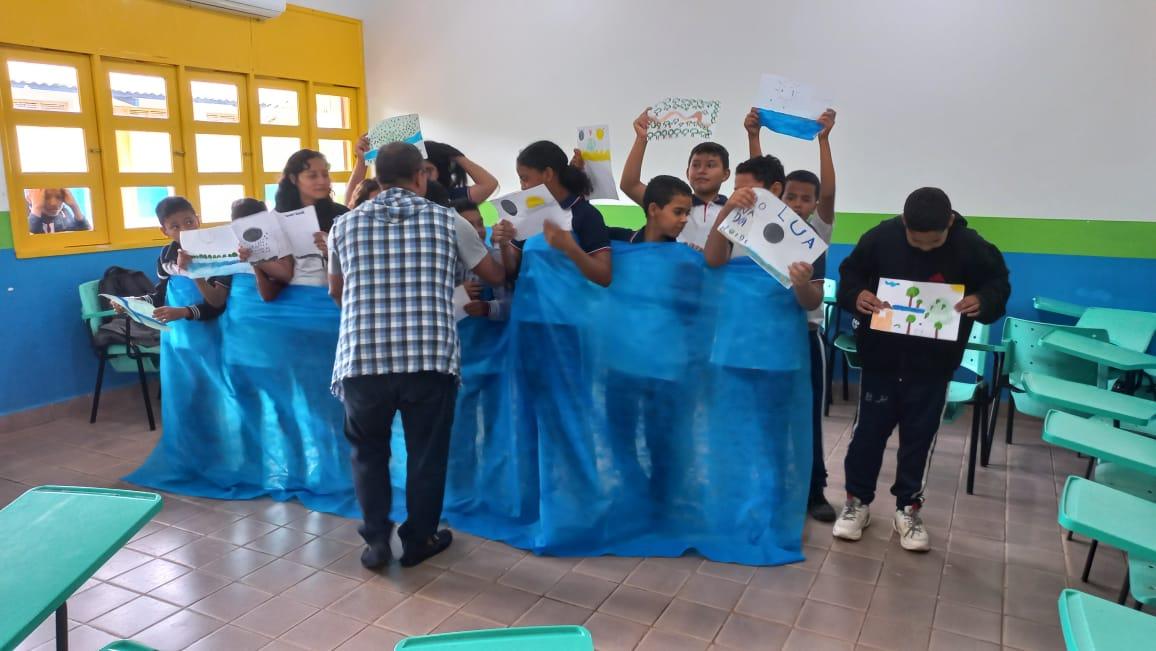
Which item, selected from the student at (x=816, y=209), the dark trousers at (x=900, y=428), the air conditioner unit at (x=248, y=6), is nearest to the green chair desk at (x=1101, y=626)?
the dark trousers at (x=900, y=428)

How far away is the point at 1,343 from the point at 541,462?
3677 millimetres

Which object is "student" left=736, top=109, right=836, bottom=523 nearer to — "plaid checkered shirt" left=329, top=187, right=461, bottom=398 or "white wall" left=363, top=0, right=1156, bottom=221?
"plaid checkered shirt" left=329, top=187, right=461, bottom=398

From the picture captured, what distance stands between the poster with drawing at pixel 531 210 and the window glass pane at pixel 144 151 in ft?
11.7

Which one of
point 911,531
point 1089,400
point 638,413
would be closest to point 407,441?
point 638,413

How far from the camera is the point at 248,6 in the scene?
18.9 ft

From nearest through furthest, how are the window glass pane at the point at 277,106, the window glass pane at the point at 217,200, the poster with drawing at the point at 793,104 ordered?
1. the poster with drawing at the point at 793,104
2. the window glass pane at the point at 217,200
3. the window glass pane at the point at 277,106

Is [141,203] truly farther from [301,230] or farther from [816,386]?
[816,386]

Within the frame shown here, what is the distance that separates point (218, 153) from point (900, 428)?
5292mm

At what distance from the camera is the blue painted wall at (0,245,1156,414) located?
4.66 m

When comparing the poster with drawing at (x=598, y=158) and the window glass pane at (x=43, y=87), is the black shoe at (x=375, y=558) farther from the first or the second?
the window glass pane at (x=43, y=87)

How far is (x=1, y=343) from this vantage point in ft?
15.2

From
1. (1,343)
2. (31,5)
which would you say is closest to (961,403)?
(1,343)

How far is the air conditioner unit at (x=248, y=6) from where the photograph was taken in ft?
18.3

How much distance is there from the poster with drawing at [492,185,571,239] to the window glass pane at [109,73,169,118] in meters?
3.59
